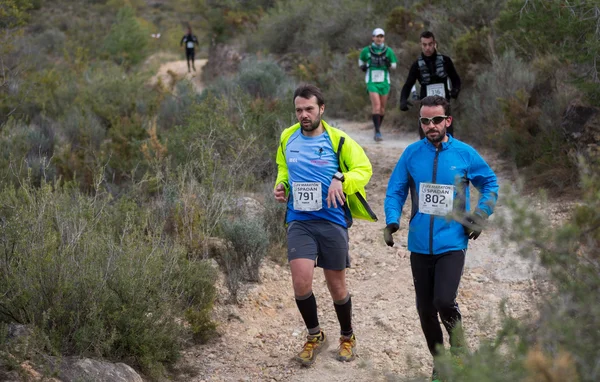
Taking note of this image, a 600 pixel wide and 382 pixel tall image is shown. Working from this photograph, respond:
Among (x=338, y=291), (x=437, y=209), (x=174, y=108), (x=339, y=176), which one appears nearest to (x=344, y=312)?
(x=338, y=291)

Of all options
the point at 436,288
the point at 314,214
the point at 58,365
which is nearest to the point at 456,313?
the point at 436,288

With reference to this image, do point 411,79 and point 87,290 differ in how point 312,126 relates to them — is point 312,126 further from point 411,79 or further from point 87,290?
point 411,79

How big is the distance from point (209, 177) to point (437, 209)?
3.16m

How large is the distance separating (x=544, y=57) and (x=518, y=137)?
2.13m

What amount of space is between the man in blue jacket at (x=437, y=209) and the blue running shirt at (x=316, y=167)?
538 mm

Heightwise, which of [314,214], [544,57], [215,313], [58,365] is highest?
[544,57]

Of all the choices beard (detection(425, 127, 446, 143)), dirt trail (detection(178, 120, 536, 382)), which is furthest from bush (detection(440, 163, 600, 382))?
dirt trail (detection(178, 120, 536, 382))

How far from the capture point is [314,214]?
5.06 metres

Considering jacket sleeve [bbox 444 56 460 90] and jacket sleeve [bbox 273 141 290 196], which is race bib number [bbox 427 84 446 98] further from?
jacket sleeve [bbox 273 141 290 196]

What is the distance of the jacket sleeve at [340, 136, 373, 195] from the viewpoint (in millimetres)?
4922

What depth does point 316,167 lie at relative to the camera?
16.6ft

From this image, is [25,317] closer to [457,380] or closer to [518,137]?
[457,380]

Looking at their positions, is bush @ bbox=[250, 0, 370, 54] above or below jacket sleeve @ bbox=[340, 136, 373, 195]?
above

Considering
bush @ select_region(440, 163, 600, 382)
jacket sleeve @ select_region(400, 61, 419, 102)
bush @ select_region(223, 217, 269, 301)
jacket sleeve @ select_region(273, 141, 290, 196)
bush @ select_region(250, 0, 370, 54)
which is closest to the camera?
bush @ select_region(440, 163, 600, 382)
